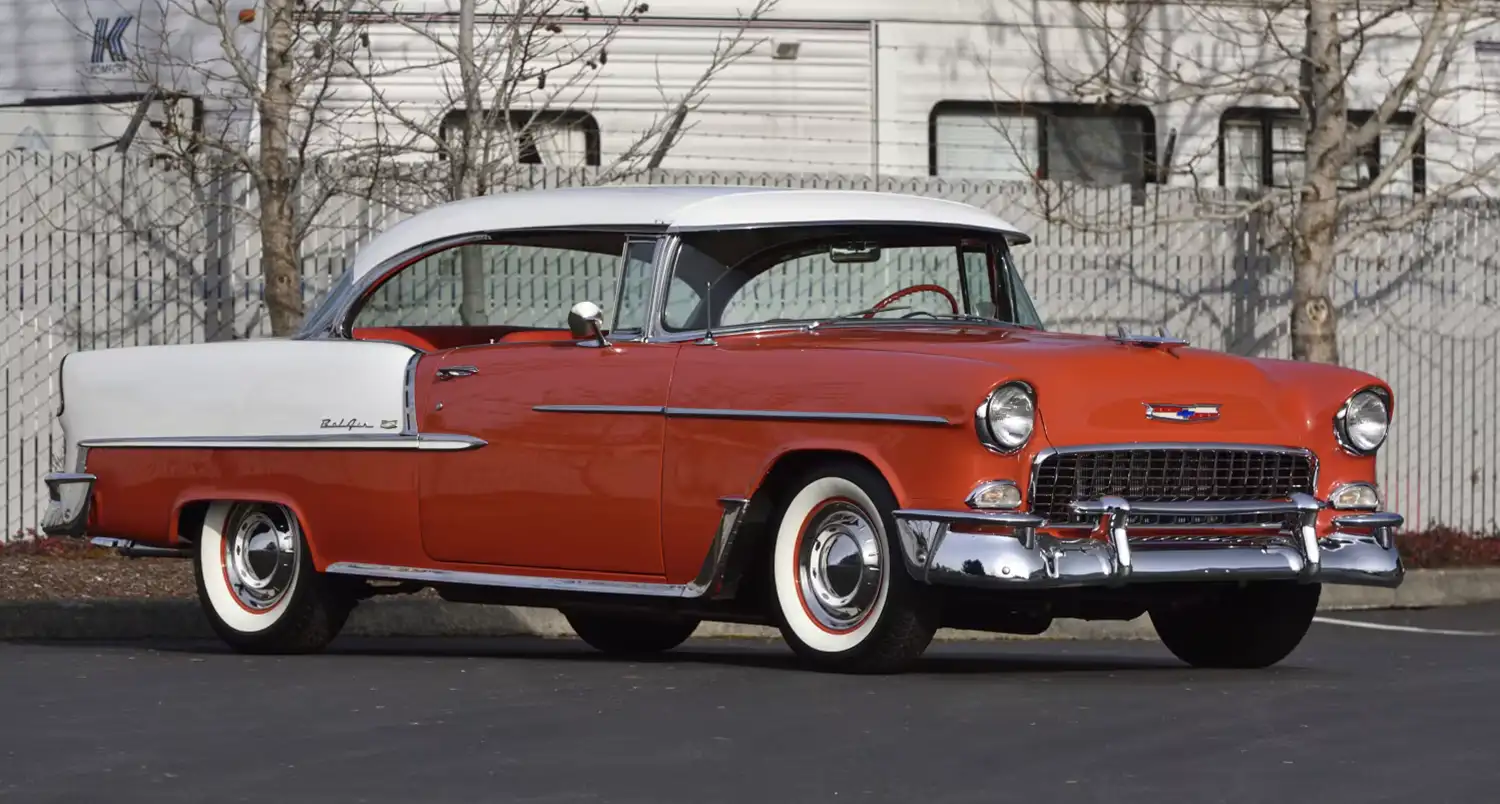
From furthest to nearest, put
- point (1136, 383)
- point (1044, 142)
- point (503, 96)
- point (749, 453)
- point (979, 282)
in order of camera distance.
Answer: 1. point (1044, 142)
2. point (503, 96)
3. point (979, 282)
4. point (749, 453)
5. point (1136, 383)

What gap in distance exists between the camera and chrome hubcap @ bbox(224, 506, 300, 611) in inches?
382

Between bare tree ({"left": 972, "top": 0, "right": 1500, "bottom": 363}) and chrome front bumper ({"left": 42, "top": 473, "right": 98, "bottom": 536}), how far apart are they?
25.6 ft

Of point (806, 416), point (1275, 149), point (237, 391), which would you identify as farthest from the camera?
point (1275, 149)

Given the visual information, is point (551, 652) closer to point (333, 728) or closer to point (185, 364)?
point (185, 364)

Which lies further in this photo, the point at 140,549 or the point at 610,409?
the point at 140,549

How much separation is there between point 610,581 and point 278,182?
673cm

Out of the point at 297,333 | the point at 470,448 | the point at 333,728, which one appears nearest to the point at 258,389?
the point at 297,333

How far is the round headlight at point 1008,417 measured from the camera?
301 inches

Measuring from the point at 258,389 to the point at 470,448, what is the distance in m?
1.15

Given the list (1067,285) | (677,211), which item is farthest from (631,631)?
(1067,285)

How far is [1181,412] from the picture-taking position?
7.97 m

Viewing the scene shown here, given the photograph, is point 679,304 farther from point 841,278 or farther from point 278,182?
point 278,182

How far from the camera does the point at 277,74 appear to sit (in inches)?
578

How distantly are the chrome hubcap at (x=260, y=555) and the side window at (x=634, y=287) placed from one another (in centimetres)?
163
